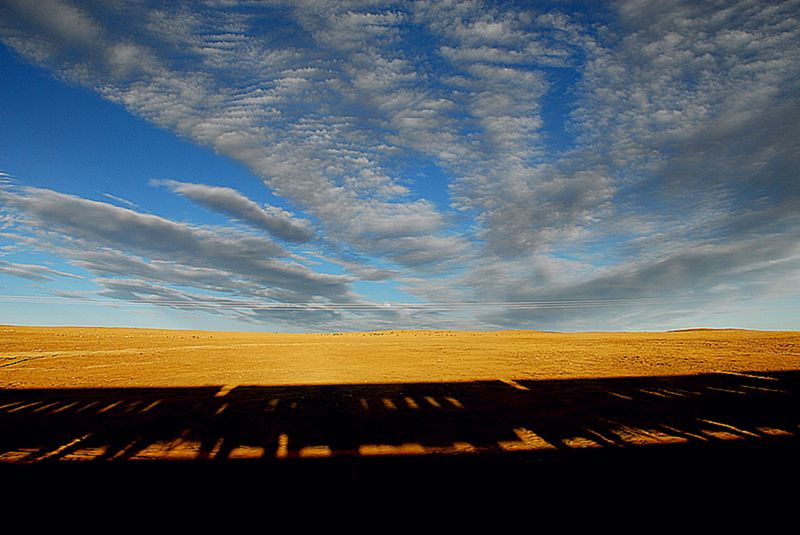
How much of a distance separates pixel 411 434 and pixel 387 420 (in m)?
1.06

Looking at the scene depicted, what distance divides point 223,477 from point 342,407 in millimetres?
4175

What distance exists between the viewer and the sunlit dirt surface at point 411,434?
15.9ft

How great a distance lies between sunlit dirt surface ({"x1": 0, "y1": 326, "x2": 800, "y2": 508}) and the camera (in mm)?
4848

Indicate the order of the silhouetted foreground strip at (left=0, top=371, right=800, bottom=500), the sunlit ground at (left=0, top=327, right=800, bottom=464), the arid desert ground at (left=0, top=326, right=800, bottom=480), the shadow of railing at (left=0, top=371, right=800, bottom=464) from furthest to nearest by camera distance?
the sunlit ground at (left=0, top=327, right=800, bottom=464) < the shadow of railing at (left=0, top=371, right=800, bottom=464) < the arid desert ground at (left=0, top=326, right=800, bottom=480) < the silhouetted foreground strip at (left=0, top=371, right=800, bottom=500)

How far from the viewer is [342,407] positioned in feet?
30.2

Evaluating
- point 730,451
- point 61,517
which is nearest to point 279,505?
point 61,517

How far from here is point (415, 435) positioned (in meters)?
6.94

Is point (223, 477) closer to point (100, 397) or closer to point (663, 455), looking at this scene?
point (663, 455)

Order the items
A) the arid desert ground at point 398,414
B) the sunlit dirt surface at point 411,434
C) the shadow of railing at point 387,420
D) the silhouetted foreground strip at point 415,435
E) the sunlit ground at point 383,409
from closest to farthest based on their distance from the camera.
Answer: the sunlit dirt surface at point 411,434
the silhouetted foreground strip at point 415,435
the arid desert ground at point 398,414
the shadow of railing at point 387,420
the sunlit ground at point 383,409

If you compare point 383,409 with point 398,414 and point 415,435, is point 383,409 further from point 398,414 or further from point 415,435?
point 415,435

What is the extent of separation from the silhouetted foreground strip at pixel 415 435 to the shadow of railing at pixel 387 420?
40 mm

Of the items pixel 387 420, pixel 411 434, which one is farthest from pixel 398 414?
pixel 411 434

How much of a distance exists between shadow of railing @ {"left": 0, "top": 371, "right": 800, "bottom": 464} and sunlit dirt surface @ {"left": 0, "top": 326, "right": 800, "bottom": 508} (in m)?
0.05

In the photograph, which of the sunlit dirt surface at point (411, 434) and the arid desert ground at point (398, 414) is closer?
the sunlit dirt surface at point (411, 434)
